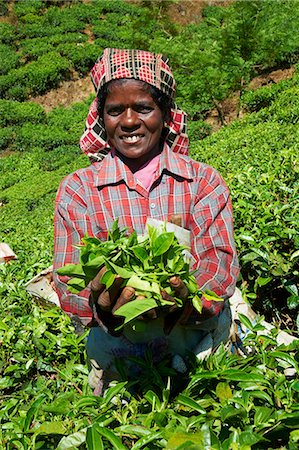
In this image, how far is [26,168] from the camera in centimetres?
1379

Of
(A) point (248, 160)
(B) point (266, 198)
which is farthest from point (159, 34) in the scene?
(B) point (266, 198)

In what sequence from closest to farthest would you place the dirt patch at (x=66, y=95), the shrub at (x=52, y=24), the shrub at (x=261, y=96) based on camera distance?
the shrub at (x=261, y=96) → the dirt patch at (x=66, y=95) → the shrub at (x=52, y=24)

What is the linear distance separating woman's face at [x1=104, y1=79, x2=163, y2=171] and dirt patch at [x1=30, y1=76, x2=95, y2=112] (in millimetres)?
15833

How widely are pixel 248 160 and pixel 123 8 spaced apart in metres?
19.7

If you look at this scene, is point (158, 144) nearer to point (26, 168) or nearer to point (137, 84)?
point (137, 84)

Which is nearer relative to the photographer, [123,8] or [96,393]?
[96,393]

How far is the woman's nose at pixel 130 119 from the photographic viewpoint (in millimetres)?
1642

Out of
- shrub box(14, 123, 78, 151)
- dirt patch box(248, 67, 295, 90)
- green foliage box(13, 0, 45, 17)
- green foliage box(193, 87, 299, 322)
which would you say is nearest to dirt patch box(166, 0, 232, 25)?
green foliage box(13, 0, 45, 17)

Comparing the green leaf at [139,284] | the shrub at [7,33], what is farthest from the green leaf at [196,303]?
the shrub at [7,33]

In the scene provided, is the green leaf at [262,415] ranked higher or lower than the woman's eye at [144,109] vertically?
lower

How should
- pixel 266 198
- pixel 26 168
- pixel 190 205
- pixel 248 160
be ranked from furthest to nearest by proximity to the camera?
pixel 26 168, pixel 248 160, pixel 266 198, pixel 190 205

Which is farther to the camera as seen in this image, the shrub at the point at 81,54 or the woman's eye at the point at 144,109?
the shrub at the point at 81,54

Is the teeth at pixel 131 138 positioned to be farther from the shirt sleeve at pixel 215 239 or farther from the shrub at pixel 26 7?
the shrub at pixel 26 7

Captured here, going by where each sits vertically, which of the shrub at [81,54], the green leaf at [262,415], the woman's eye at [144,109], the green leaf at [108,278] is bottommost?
the shrub at [81,54]
